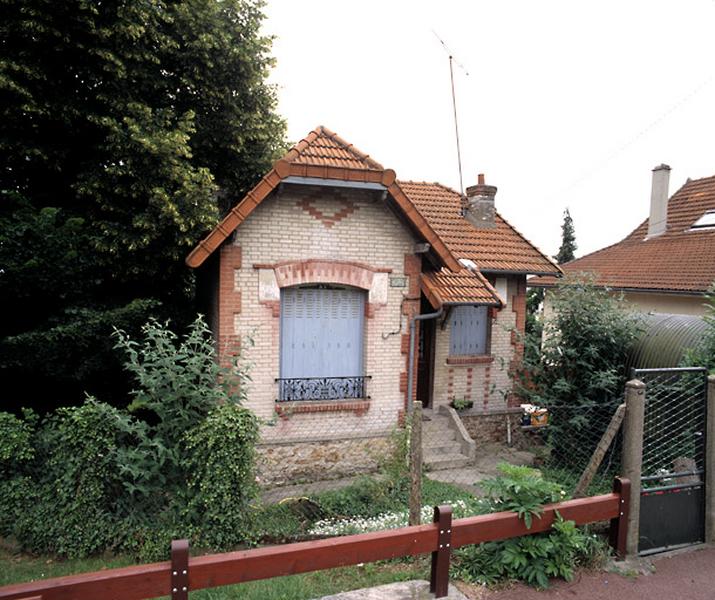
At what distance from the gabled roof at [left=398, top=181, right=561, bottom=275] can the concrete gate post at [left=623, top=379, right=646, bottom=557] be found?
21.2 ft

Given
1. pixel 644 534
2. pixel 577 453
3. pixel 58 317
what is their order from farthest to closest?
1. pixel 577 453
2. pixel 58 317
3. pixel 644 534

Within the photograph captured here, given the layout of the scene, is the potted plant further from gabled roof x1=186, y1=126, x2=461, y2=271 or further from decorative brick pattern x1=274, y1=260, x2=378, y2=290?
decorative brick pattern x1=274, y1=260, x2=378, y2=290

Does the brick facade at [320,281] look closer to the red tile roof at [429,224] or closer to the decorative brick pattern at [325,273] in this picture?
the decorative brick pattern at [325,273]

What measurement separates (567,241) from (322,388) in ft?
108

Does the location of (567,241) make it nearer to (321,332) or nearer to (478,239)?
(478,239)

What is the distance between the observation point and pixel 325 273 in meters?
8.70

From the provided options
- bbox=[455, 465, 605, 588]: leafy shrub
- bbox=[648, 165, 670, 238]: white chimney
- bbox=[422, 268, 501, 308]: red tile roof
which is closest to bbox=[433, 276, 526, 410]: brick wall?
bbox=[422, 268, 501, 308]: red tile roof

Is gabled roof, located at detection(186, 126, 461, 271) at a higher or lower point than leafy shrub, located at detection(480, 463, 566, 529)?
higher

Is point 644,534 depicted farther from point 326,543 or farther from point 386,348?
point 386,348

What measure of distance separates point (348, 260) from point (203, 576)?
6003mm

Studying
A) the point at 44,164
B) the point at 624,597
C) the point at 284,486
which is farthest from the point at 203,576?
the point at 44,164

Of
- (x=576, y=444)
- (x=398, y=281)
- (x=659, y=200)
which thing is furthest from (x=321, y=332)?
(x=659, y=200)

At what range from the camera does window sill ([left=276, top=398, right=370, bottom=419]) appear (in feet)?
28.1

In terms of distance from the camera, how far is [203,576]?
354 centimetres
